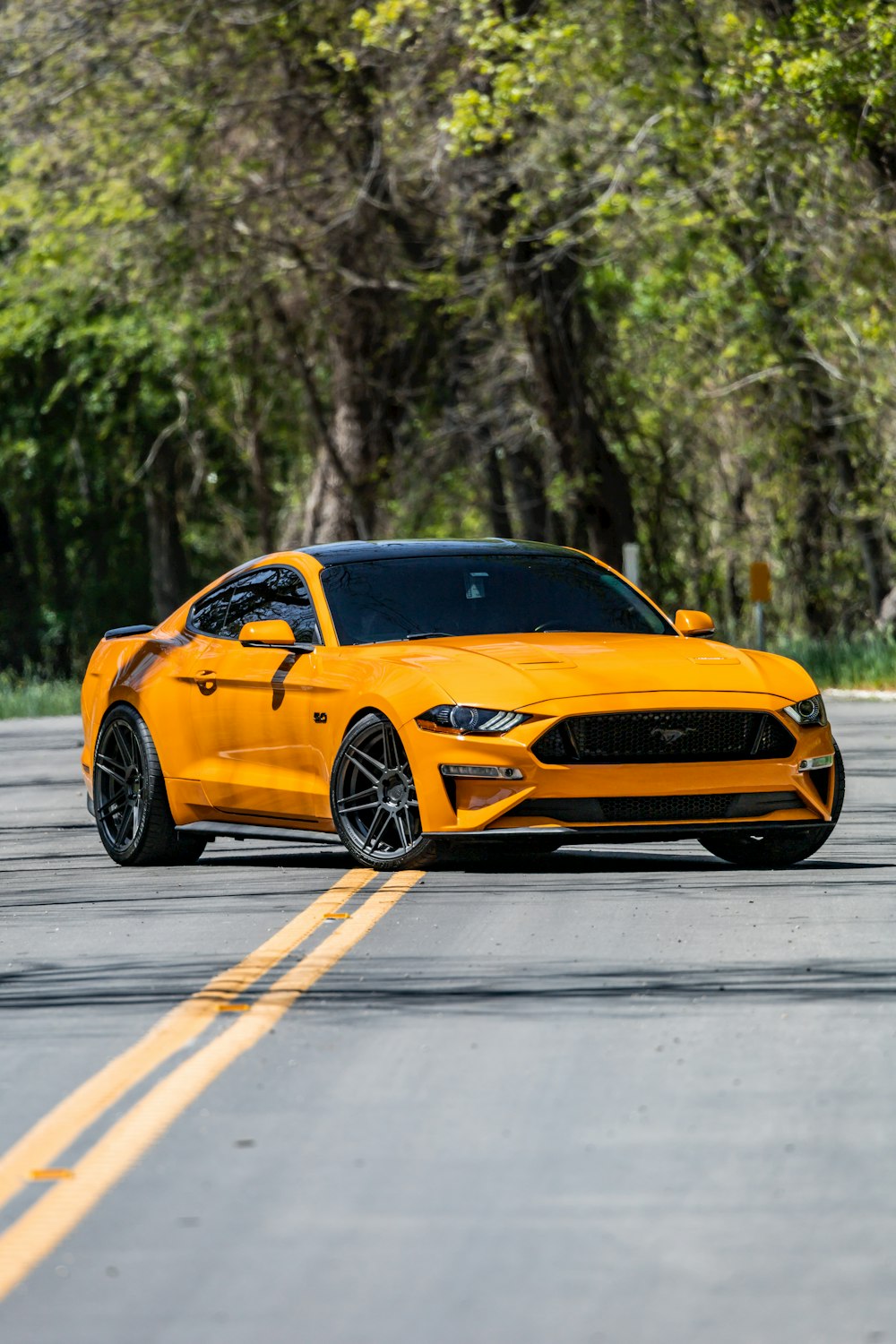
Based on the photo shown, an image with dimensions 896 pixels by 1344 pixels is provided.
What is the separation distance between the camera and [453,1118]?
6129 millimetres

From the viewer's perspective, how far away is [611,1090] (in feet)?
21.1

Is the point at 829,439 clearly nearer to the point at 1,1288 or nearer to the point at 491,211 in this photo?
the point at 491,211

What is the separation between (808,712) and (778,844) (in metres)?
0.81

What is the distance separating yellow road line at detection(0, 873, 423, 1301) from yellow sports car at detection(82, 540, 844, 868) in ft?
6.02

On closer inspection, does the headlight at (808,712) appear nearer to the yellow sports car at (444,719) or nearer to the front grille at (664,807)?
the yellow sports car at (444,719)

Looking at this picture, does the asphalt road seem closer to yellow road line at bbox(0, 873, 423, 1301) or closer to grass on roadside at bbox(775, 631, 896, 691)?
yellow road line at bbox(0, 873, 423, 1301)

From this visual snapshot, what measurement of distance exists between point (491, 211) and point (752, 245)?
4.97 metres

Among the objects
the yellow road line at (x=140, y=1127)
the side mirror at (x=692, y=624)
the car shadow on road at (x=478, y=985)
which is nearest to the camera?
the yellow road line at (x=140, y=1127)

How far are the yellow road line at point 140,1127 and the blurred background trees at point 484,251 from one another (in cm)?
1835

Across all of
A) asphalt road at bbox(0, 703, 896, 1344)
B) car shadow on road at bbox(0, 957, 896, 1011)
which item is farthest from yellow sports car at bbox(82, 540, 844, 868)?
car shadow on road at bbox(0, 957, 896, 1011)

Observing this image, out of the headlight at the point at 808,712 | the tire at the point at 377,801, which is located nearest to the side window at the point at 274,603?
the tire at the point at 377,801

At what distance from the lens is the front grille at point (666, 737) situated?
10.7 meters

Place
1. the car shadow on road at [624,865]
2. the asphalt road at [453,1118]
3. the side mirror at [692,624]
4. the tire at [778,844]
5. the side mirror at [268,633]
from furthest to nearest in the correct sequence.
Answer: the side mirror at [692,624]
the side mirror at [268,633]
the car shadow on road at [624,865]
the tire at [778,844]
the asphalt road at [453,1118]

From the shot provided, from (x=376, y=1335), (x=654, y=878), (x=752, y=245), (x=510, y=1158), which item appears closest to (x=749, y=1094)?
(x=510, y=1158)
